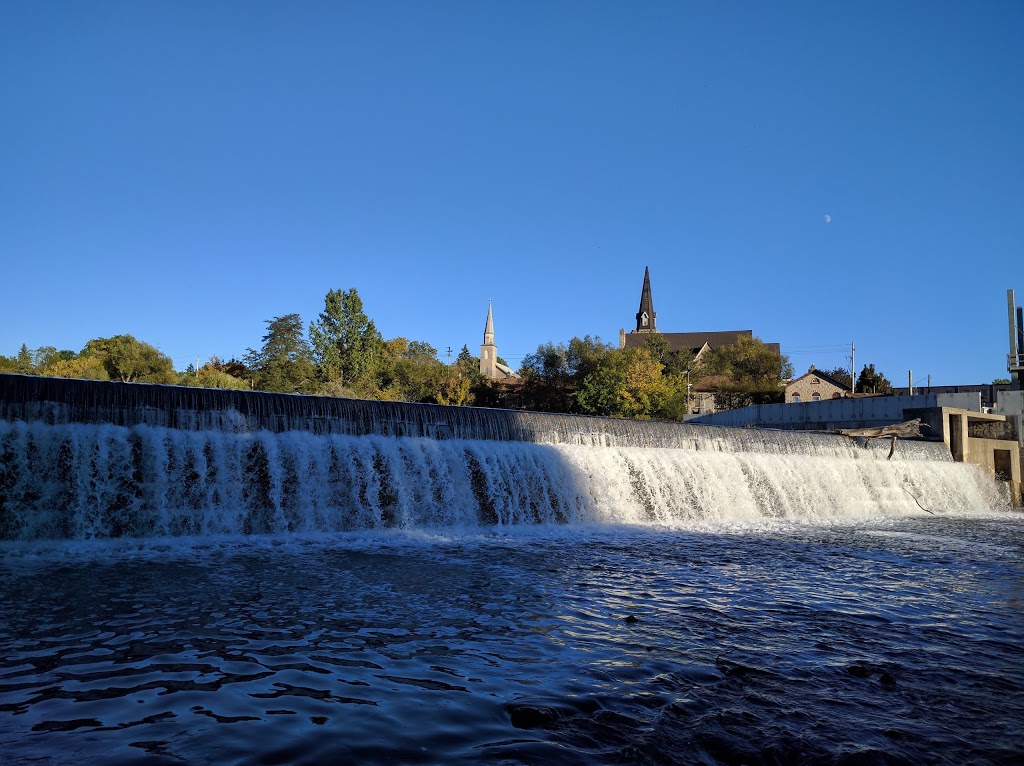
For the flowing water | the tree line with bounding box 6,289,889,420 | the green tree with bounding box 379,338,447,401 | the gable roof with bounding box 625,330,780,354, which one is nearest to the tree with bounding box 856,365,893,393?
the tree line with bounding box 6,289,889,420

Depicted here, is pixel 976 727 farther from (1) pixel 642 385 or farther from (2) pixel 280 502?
(1) pixel 642 385

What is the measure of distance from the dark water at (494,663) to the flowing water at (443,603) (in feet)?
0.09

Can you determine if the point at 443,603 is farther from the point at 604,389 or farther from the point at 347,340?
the point at 347,340

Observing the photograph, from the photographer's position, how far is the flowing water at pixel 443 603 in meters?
3.65

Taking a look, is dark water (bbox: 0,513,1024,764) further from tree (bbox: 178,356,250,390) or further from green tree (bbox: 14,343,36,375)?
green tree (bbox: 14,343,36,375)

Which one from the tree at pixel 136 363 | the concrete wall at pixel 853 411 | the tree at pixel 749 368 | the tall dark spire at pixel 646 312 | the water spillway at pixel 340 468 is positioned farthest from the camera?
the tall dark spire at pixel 646 312

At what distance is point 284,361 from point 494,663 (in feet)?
224

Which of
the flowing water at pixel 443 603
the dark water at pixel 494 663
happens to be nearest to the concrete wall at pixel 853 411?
the flowing water at pixel 443 603

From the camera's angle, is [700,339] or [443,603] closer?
[443,603]

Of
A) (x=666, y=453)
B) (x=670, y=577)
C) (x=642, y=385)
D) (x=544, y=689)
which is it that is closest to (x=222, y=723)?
(x=544, y=689)

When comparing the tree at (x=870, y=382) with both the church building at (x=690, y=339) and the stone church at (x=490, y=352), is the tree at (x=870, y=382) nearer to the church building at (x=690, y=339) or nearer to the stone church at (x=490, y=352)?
the church building at (x=690, y=339)

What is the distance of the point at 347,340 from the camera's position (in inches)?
2884

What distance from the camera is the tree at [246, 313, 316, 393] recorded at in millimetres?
66938

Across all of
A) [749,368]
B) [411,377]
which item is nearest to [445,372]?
[411,377]
